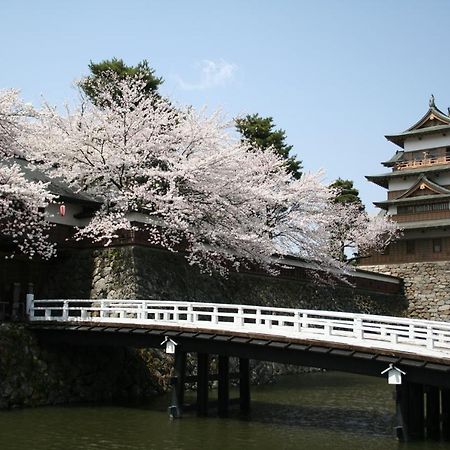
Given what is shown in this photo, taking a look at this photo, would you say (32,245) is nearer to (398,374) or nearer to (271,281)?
(271,281)

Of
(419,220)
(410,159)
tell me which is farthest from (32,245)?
(410,159)

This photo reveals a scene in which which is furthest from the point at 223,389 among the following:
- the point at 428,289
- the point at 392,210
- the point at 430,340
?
the point at 392,210

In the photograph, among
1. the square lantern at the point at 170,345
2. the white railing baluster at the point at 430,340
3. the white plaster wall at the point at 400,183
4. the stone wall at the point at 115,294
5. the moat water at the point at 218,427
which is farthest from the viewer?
the white plaster wall at the point at 400,183

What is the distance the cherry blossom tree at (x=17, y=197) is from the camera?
22297mm

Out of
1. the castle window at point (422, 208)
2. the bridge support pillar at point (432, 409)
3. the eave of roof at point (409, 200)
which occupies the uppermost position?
the eave of roof at point (409, 200)

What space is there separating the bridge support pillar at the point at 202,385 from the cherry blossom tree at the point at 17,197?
7.87 meters

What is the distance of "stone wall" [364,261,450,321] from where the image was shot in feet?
141

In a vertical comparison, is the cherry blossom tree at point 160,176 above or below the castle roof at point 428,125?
below

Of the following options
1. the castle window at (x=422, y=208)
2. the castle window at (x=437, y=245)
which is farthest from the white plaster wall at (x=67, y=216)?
the castle window at (x=437, y=245)

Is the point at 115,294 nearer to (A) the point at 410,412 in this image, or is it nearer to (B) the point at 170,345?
(B) the point at 170,345

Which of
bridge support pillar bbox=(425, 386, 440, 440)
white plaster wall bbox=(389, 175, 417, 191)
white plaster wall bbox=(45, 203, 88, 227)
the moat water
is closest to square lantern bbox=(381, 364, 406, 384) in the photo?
the moat water

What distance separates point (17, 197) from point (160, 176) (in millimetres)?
7042

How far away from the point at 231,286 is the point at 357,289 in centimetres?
1280

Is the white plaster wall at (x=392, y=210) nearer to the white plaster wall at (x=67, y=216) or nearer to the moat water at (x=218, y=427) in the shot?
the moat water at (x=218, y=427)
